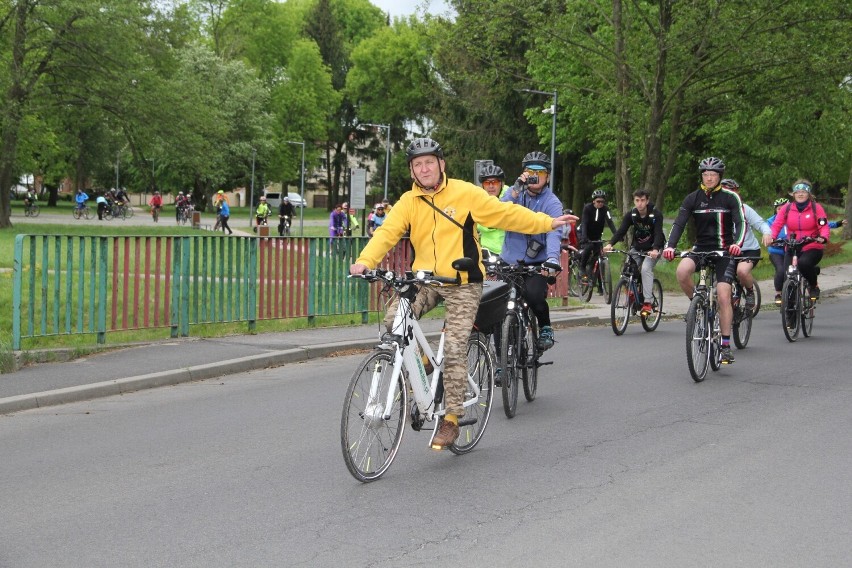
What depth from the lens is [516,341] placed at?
27.9ft

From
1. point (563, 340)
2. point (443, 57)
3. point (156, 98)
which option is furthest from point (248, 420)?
point (443, 57)

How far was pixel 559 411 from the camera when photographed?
885cm

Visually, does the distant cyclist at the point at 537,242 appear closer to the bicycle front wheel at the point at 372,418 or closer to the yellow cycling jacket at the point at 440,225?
the yellow cycling jacket at the point at 440,225

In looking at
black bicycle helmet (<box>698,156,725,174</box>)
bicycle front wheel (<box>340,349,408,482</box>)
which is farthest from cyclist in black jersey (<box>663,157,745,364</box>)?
bicycle front wheel (<box>340,349,408,482</box>)

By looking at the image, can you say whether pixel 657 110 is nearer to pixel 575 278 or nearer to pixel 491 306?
pixel 575 278

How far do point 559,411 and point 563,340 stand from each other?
212 inches

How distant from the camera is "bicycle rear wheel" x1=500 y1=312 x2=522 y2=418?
8180 mm

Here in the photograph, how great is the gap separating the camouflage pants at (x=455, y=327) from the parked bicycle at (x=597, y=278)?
44.2 ft

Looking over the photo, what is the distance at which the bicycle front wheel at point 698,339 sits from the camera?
10.2m

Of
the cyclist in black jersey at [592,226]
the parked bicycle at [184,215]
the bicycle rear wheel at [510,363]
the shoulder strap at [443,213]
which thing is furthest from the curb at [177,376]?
the parked bicycle at [184,215]

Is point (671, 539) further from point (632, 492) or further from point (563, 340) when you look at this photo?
point (563, 340)

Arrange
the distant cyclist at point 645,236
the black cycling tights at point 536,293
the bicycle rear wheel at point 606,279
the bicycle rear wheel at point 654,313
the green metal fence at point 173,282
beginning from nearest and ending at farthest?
1. the black cycling tights at point 536,293
2. the green metal fence at point 173,282
3. the distant cyclist at point 645,236
4. the bicycle rear wheel at point 654,313
5. the bicycle rear wheel at point 606,279

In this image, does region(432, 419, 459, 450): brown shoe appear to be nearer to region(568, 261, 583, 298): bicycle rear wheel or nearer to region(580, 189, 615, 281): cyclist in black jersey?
region(580, 189, 615, 281): cyclist in black jersey

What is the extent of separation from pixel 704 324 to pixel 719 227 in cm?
113
